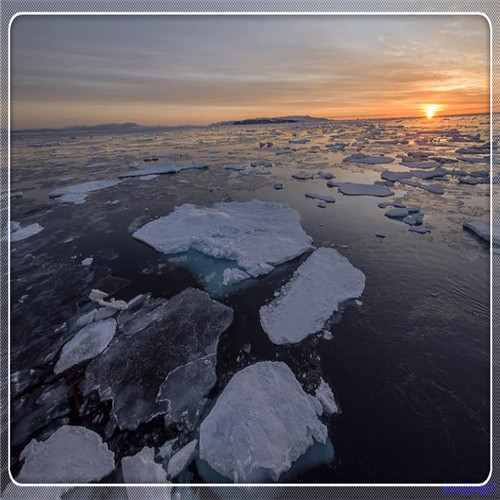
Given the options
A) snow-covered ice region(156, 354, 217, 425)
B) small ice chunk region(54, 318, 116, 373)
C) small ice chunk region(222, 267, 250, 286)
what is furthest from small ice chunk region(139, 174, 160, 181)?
snow-covered ice region(156, 354, 217, 425)

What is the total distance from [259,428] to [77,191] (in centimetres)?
835

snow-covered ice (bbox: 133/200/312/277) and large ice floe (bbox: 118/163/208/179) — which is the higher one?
large ice floe (bbox: 118/163/208/179)

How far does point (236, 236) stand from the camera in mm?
4457

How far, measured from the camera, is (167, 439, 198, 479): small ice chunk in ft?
5.41

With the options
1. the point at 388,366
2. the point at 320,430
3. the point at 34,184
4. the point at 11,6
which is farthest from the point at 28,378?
the point at 34,184

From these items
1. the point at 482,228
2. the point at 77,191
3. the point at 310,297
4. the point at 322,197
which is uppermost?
the point at 77,191

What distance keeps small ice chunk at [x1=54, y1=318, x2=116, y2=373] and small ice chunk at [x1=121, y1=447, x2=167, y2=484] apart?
3.53 ft

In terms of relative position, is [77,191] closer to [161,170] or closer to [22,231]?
[22,231]

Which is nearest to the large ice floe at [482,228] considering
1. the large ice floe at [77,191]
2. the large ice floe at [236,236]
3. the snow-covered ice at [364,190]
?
the snow-covered ice at [364,190]

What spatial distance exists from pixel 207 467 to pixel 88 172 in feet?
39.6

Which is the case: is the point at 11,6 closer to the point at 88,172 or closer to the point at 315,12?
the point at 315,12

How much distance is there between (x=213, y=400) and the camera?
205 cm

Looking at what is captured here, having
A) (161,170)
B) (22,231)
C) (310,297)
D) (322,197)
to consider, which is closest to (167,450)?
(310,297)

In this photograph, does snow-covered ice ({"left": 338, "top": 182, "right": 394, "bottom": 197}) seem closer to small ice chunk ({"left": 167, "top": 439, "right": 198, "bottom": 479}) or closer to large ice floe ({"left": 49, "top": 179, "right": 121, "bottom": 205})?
small ice chunk ({"left": 167, "top": 439, "right": 198, "bottom": 479})
